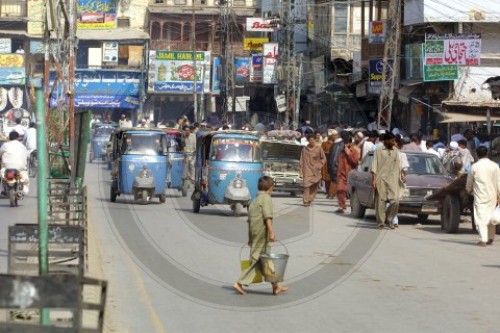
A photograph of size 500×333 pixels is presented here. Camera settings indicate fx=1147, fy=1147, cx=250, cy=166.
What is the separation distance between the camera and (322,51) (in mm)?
63625

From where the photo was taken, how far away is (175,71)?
275ft

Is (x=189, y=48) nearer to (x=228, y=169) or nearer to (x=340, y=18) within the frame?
(x=340, y=18)

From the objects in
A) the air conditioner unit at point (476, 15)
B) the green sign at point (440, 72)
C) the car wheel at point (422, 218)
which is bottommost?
the car wheel at point (422, 218)

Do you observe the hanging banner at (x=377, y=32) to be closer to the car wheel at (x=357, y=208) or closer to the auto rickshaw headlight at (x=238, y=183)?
→ the car wheel at (x=357, y=208)

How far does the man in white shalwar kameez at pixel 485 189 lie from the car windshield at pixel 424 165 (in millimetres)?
4971

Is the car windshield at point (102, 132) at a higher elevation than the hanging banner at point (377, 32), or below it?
below

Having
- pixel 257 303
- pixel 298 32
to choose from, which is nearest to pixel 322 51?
pixel 298 32

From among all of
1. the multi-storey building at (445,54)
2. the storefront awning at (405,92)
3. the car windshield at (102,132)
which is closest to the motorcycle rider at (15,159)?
the multi-storey building at (445,54)

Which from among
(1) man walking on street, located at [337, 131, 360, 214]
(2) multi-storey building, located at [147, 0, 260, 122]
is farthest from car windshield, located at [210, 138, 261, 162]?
(2) multi-storey building, located at [147, 0, 260, 122]

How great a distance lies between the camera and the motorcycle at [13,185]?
2595 cm

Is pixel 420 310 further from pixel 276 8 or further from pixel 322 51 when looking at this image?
pixel 276 8

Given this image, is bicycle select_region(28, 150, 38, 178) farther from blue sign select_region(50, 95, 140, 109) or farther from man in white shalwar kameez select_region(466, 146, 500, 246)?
blue sign select_region(50, 95, 140, 109)

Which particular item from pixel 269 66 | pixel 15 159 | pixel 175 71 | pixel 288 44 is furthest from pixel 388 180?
pixel 175 71

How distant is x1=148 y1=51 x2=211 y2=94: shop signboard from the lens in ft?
274
